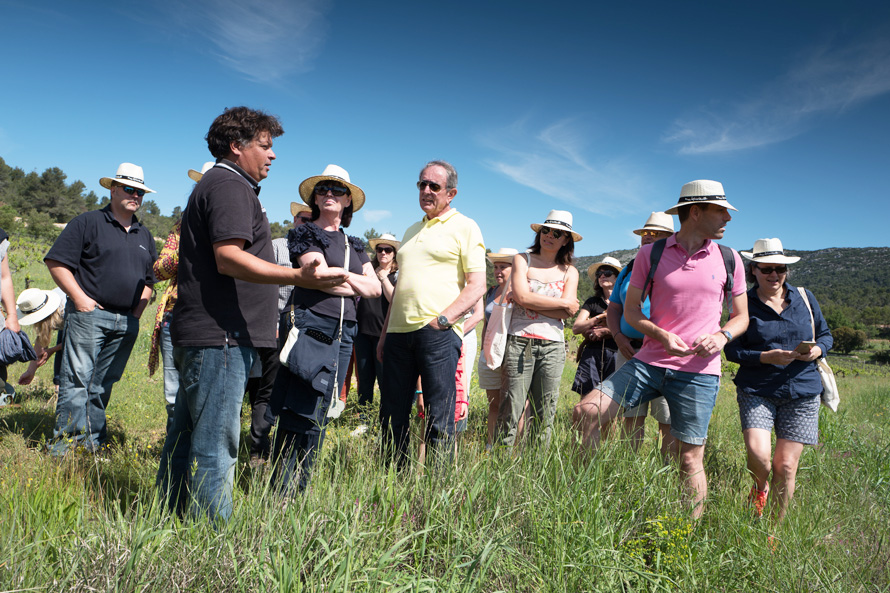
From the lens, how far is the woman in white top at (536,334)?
4.33 m

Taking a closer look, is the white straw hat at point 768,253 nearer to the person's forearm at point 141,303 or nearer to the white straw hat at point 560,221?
the white straw hat at point 560,221

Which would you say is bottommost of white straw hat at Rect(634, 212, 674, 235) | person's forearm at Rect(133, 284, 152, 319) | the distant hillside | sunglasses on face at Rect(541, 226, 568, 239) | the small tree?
person's forearm at Rect(133, 284, 152, 319)

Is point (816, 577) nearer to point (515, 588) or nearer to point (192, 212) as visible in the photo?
point (515, 588)

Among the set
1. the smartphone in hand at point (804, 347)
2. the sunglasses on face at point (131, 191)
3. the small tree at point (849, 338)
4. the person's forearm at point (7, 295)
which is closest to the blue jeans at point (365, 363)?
the sunglasses on face at point (131, 191)

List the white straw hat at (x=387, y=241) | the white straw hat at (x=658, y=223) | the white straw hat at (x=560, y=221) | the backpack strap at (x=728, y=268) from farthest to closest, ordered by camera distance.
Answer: the white straw hat at (x=387, y=241)
the white straw hat at (x=658, y=223)
the white straw hat at (x=560, y=221)
the backpack strap at (x=728, y=268)

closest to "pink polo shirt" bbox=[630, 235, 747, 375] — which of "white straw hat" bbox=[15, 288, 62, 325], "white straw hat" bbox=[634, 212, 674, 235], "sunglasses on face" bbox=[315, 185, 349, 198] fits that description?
"white straw hat" bbox=[634, 212, 674, 235]

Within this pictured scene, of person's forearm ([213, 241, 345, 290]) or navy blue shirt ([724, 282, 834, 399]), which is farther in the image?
navy blue shirt ([724, 282, 834, 399])

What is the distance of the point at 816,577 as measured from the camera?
236 centimetres

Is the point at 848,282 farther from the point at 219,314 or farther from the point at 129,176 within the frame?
the point at 219,314

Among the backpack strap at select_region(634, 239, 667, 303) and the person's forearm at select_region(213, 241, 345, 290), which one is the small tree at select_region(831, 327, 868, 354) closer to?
the backpack strap at select_region(634, 239, 667, 303)

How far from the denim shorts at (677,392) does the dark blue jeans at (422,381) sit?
3.28 feet

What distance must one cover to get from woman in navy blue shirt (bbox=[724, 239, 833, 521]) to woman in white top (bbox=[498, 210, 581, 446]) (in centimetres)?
128

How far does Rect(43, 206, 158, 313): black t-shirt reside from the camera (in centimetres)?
434

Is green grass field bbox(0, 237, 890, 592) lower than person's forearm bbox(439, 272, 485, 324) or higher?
lower
